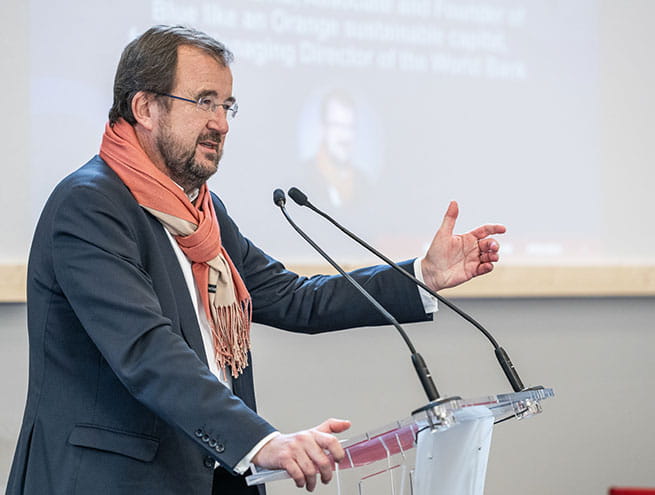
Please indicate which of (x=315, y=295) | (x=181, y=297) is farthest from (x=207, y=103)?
(x=315, y=295)

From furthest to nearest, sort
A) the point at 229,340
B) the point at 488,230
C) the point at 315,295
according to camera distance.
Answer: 1. the point at 315,295
2. the point at 488,230
3. the point at 229,340

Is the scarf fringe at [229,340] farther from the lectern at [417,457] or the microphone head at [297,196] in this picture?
the lectern at [417,457]

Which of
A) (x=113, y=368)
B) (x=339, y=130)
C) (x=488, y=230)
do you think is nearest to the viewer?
(x=113, y=368)

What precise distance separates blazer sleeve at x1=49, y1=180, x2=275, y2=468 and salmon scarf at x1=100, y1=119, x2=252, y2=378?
130mm

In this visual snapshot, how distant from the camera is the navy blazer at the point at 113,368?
1.46 metres

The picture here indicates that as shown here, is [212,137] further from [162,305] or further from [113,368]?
[113,368]

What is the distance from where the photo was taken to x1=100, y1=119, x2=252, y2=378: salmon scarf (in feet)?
6.01

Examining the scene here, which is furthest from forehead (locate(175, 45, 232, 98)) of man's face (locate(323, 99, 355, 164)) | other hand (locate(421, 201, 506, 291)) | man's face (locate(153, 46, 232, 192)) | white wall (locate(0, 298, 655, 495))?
white wall (locate(0, 298, 655, 495))

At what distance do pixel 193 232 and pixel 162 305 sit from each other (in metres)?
0.23

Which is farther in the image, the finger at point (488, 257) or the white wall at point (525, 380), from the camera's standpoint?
the white wall at point (525, 380)

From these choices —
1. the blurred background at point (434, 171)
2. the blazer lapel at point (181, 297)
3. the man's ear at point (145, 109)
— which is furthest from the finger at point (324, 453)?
the blurred background at point (434, 171)

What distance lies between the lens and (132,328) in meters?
1.51

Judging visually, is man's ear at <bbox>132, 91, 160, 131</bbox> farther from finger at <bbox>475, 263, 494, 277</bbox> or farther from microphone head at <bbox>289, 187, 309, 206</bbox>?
finger at <bbox>475, 263, 494, 277</bbox>

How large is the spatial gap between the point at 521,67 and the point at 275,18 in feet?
3.20
